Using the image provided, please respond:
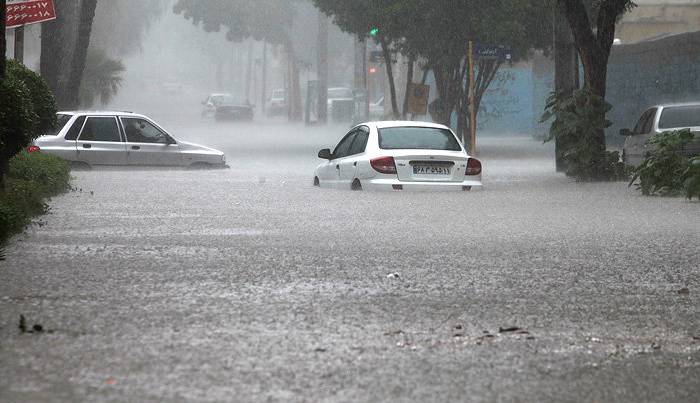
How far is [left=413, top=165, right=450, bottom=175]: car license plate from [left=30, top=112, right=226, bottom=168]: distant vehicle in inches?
380

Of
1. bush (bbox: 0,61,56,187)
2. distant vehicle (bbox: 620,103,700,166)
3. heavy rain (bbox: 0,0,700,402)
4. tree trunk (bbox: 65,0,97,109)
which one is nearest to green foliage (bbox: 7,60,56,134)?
heavy rain (bbox: 0,0,700,402)

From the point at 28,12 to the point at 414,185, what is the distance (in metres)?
9.15

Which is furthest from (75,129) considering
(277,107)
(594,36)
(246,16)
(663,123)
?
(277,107)

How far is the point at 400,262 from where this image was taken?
40.7 ft

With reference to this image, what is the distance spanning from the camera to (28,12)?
2747cm

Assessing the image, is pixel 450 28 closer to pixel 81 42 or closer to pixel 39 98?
pixel 81 42

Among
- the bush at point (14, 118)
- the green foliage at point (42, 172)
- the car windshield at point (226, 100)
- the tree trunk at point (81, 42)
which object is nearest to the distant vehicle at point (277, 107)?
the car windshield at point (226, 100)

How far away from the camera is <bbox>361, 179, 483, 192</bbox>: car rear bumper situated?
22.2 m

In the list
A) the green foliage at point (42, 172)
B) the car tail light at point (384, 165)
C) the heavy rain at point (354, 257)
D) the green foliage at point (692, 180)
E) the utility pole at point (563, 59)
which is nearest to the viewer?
the heavy rain at point (354, 257)

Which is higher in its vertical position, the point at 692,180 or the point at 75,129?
the point at 75,129

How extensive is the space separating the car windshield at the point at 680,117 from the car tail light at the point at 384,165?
6967mm

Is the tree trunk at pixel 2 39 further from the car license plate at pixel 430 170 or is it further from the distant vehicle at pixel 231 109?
the distant vehicle at pixel 231 109

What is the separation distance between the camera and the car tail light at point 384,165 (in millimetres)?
22188

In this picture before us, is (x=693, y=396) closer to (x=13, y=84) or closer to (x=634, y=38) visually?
(x=13, y=84)
